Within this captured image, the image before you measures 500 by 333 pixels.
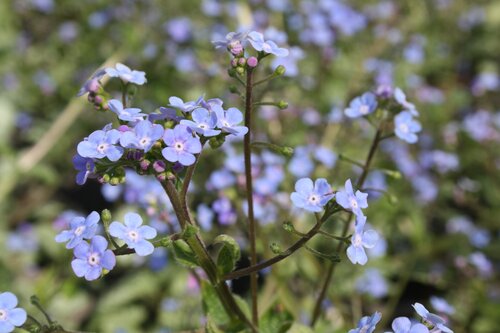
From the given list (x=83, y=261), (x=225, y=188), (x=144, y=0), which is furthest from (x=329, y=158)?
(x=144, y=0)

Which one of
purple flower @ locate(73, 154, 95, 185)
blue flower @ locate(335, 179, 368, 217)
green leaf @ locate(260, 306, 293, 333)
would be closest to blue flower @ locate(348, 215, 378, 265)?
blue flower @ locate(335, 179, 368, 217)

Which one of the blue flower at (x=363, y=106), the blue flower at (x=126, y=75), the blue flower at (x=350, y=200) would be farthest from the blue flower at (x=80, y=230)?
the blue flower at (x=363, y=106)

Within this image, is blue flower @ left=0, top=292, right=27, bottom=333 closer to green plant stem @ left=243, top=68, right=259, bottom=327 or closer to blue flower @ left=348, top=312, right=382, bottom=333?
green plant stem @ left=243, top=68, right=259, bottom=327

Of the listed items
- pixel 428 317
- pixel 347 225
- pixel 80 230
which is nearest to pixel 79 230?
pixel 80 230

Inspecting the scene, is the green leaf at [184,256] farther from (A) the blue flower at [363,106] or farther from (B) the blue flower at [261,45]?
(A) the blue flower at [363,106]

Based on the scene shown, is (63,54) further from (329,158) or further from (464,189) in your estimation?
(464,189)

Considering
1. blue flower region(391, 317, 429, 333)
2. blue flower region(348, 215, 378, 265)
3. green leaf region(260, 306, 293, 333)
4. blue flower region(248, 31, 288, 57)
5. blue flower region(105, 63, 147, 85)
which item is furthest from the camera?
green leaf region(260, 306, 293, 333)
